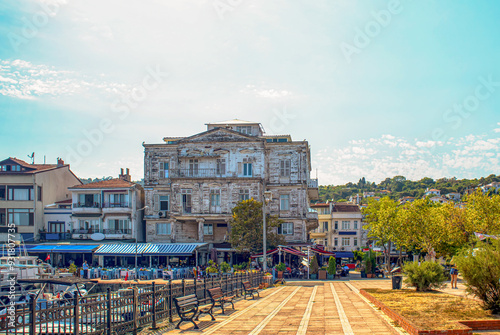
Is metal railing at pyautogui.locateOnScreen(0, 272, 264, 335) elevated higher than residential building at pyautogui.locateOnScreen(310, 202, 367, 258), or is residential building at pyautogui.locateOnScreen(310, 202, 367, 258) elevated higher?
metal railing at pyautogui.locateOnScreen(0, 272, 264, 335)

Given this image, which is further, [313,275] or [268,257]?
[268,257]

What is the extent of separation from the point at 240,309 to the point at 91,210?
38.4 meters

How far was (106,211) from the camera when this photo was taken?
5284cm

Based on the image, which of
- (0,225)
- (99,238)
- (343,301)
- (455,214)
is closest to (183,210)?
(99,238)

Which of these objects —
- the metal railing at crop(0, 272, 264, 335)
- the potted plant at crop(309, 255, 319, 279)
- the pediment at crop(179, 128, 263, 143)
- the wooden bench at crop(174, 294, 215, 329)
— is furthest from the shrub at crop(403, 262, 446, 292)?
the pediment at crop(179, 128, 263, 143)

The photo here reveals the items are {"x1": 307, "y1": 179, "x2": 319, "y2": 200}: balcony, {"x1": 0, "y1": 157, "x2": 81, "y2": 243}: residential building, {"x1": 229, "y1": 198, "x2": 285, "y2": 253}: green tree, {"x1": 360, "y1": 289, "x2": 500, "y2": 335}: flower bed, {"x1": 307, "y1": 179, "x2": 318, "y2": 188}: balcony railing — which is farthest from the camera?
{"x1": 307, "y1": 179, "x2": 318, "y2": 188}: balcony railing

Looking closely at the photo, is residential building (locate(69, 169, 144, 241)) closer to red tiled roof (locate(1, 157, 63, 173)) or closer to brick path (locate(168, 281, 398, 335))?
red tiled roof (locate(1, 157, 63, 173))

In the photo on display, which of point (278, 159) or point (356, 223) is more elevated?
point (278, 159)

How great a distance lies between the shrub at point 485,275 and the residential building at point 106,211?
42.2m

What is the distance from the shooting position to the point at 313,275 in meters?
39.6

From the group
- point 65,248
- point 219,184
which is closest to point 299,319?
point 219,184

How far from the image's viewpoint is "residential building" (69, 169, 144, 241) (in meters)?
52.7

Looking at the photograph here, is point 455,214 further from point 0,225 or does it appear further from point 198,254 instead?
point 0,225

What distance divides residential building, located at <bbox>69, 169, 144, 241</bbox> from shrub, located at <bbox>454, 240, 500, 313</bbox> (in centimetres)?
4218
